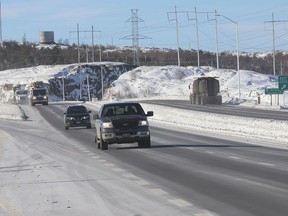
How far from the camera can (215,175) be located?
50.2ft

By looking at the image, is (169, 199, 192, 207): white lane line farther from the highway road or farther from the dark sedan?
the dark sedan

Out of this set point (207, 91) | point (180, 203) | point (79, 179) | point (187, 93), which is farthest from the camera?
point (187, 93)

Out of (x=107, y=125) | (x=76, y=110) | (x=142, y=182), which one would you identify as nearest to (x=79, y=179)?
(x=142, y=182)

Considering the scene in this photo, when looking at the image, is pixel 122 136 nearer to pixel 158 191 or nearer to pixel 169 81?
pixel 158 191

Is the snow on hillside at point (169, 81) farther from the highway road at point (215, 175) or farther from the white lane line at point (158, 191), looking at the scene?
the white lane line at point (158, 191)

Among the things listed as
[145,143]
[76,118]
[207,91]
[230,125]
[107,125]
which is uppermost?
[207,91]

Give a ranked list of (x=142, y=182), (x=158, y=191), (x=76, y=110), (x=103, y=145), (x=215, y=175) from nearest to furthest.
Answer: (x=158, y=191)
(x=142, y=182)
(x=215, y=175)
(x=103, y=145)
(x=76, y=110)

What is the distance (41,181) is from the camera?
14.8 m

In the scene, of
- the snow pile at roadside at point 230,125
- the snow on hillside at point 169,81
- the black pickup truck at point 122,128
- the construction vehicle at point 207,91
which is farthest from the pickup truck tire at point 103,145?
the snow on hillside at point 169,81

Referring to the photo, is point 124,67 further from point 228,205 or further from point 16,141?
point 228,205

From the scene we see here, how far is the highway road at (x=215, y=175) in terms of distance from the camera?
1070 centimetres

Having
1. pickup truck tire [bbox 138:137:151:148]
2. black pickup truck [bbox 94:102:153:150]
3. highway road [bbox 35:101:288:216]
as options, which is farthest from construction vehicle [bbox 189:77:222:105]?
black pickup truck [bbox 94:102:153:150]

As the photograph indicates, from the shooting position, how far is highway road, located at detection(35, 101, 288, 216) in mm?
10703

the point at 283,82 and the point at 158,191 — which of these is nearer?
the point at 158,191
